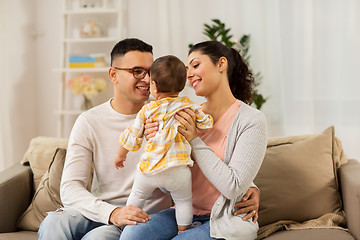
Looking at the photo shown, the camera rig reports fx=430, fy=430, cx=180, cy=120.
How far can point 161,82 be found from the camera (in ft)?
5.49

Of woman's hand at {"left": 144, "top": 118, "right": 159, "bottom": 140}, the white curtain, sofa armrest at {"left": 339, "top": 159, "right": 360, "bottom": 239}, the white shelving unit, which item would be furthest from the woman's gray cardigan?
the white shelving unit

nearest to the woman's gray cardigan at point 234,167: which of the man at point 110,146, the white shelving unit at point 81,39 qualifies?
the man at point 110,146

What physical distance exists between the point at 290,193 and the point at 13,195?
142 centimetres

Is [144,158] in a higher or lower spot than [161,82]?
lower

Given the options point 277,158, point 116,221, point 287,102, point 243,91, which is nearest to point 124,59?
point 243,91

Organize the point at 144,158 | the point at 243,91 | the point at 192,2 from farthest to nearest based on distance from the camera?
the point at 192,2
the point at 243,91
the point at 144,158

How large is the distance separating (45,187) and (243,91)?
1.15m

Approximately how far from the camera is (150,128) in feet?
5.45

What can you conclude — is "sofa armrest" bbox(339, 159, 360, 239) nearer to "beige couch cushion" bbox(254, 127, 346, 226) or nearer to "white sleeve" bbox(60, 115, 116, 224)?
"beige couch cushion" bbox(254, 127, 346, 226)

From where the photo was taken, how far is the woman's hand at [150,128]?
165cm

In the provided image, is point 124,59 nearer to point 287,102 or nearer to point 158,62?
point 158,62

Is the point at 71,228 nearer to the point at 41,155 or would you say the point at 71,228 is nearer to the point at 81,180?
the point at 81,180

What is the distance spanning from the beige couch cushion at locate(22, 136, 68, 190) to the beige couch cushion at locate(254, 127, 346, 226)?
115cm

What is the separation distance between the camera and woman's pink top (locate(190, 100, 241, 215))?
1781 mm
